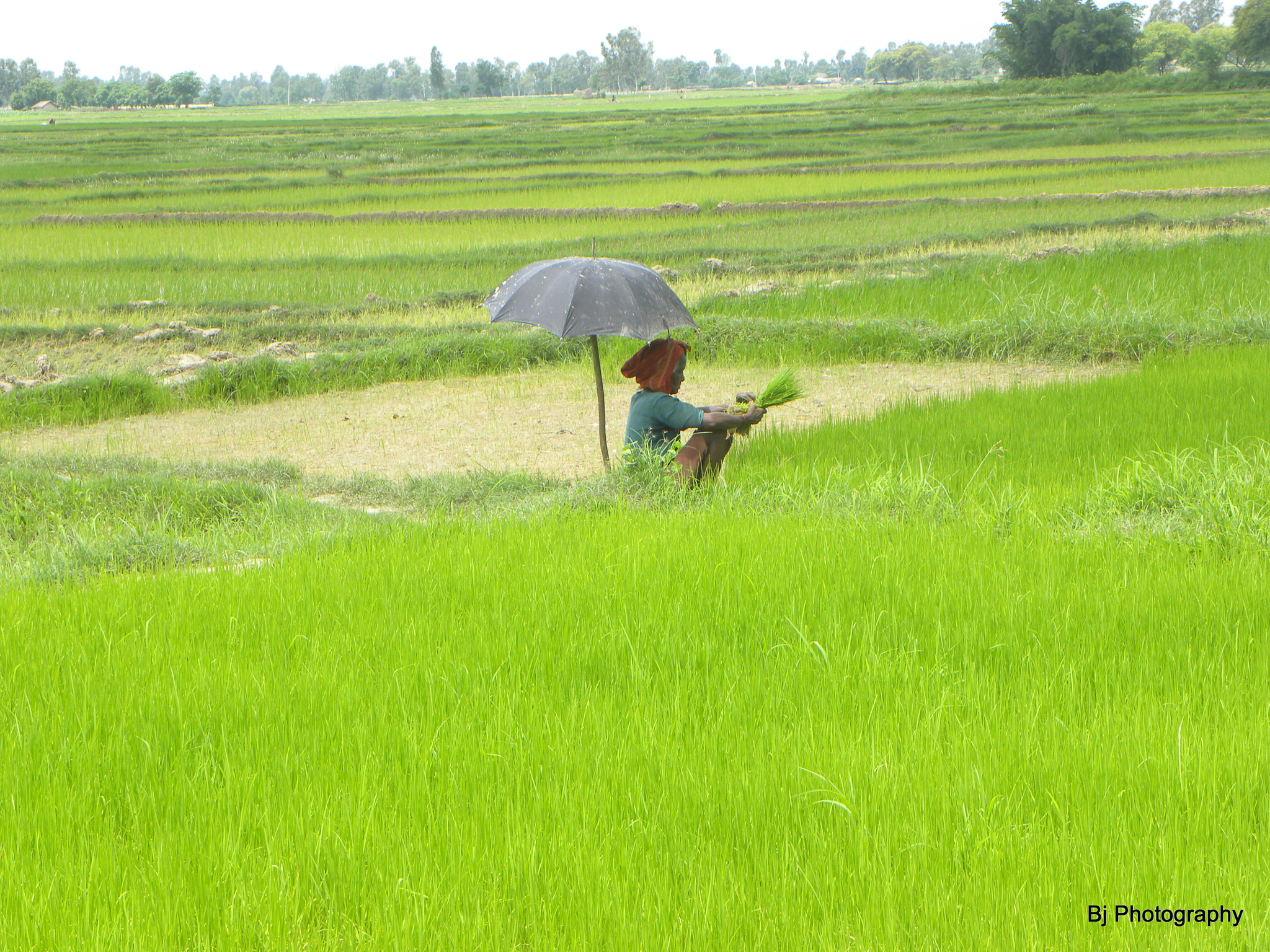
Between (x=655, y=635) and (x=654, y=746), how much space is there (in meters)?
0.73

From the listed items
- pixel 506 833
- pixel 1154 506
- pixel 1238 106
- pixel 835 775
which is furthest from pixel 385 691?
pixel 1238 106

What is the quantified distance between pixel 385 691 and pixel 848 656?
1.27 meters

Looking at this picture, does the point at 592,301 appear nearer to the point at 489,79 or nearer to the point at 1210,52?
the point at 1210,52

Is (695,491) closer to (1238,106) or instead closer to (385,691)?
(385,691)

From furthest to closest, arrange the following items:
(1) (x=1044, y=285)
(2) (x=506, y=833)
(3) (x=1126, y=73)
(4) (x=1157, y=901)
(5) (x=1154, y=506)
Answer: (3) (x=1126, y=73) < (1) (x=1044, y=285) < (5) (x=1154, y=506) < (2) (x=506, y=833) < (4) (x=1157, y=901)

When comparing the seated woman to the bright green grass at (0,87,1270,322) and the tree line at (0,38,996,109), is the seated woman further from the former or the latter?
the tree line at (0,38,996,109)

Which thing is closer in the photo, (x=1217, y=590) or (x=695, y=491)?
(x=1217, y=590)

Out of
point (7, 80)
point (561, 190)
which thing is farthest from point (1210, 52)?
point (7, 80)

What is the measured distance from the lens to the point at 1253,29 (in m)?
46.7

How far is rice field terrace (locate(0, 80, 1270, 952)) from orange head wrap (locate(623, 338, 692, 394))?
1.47 feet

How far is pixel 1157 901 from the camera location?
1788 mm

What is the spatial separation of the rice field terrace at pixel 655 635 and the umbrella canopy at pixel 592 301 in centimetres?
77

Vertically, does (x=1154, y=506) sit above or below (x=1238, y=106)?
below

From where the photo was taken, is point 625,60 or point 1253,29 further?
point 625,60
